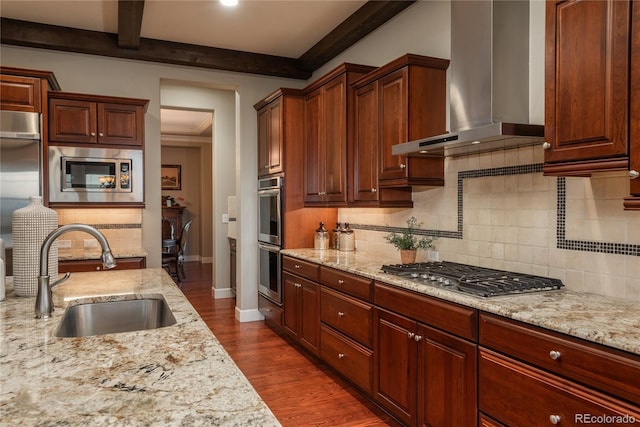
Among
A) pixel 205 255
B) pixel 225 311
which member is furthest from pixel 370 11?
pixel 205 255

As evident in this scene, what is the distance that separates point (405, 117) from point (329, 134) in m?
1.06

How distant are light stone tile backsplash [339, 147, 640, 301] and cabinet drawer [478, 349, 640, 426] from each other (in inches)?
27.2

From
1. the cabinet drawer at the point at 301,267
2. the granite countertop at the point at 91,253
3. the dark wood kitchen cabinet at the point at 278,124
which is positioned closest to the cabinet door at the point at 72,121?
the granite countertop at the point at 91,253

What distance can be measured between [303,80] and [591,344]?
4.57m

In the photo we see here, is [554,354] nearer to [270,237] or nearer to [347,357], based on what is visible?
[347,357]

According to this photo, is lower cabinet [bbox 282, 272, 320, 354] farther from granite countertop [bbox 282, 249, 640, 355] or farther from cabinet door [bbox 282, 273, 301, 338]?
granite countertop [bbox 282, 249, 640, 355]

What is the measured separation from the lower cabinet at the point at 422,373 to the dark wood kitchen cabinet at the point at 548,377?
0.11m

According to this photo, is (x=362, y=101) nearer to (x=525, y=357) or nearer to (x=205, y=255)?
(x=525, y=357)

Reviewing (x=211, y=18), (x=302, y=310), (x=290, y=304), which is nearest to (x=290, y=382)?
(x=302, y=310)

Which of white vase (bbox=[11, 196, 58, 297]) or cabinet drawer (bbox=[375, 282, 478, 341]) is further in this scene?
cabinet drawer (bbox=[375, 282, 478, 341])

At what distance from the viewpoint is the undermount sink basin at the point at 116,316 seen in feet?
6.06

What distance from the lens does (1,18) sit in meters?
4.03

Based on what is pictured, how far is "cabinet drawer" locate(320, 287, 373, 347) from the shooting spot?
2.92 metres

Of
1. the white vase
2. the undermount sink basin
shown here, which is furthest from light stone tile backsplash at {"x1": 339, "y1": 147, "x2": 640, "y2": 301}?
the white vase
